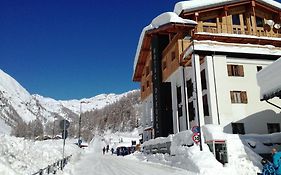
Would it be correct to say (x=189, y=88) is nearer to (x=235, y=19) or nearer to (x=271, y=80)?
(x=235, y=19)

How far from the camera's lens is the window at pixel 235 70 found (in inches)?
Answer: 1014

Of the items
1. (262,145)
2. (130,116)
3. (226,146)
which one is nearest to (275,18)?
(262,145)

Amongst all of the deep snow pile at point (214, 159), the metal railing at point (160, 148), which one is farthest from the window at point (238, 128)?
the metal railing at point (160, 148)

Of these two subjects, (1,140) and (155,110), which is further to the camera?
(155,110)

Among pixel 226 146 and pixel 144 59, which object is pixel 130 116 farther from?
pixel 226 146

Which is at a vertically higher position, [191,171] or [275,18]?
[275,18]

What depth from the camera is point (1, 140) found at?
365 inches

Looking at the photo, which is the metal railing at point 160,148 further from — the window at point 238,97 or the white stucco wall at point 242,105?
the window at point 238,97

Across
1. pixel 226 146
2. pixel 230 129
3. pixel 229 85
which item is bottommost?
pixel 226 146

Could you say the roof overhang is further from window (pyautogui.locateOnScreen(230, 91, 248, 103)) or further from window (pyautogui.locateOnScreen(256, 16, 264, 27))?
window (pyautogui.locateOnScreen(256, 16, 264, 27))

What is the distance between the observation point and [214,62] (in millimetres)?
25172

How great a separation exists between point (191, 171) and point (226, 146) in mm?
2955

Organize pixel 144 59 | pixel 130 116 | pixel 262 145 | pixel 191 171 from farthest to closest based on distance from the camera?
pixel 130 116, pixel 144 59, pixel 262 145, pixel 191 171

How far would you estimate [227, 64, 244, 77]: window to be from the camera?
25.8m
